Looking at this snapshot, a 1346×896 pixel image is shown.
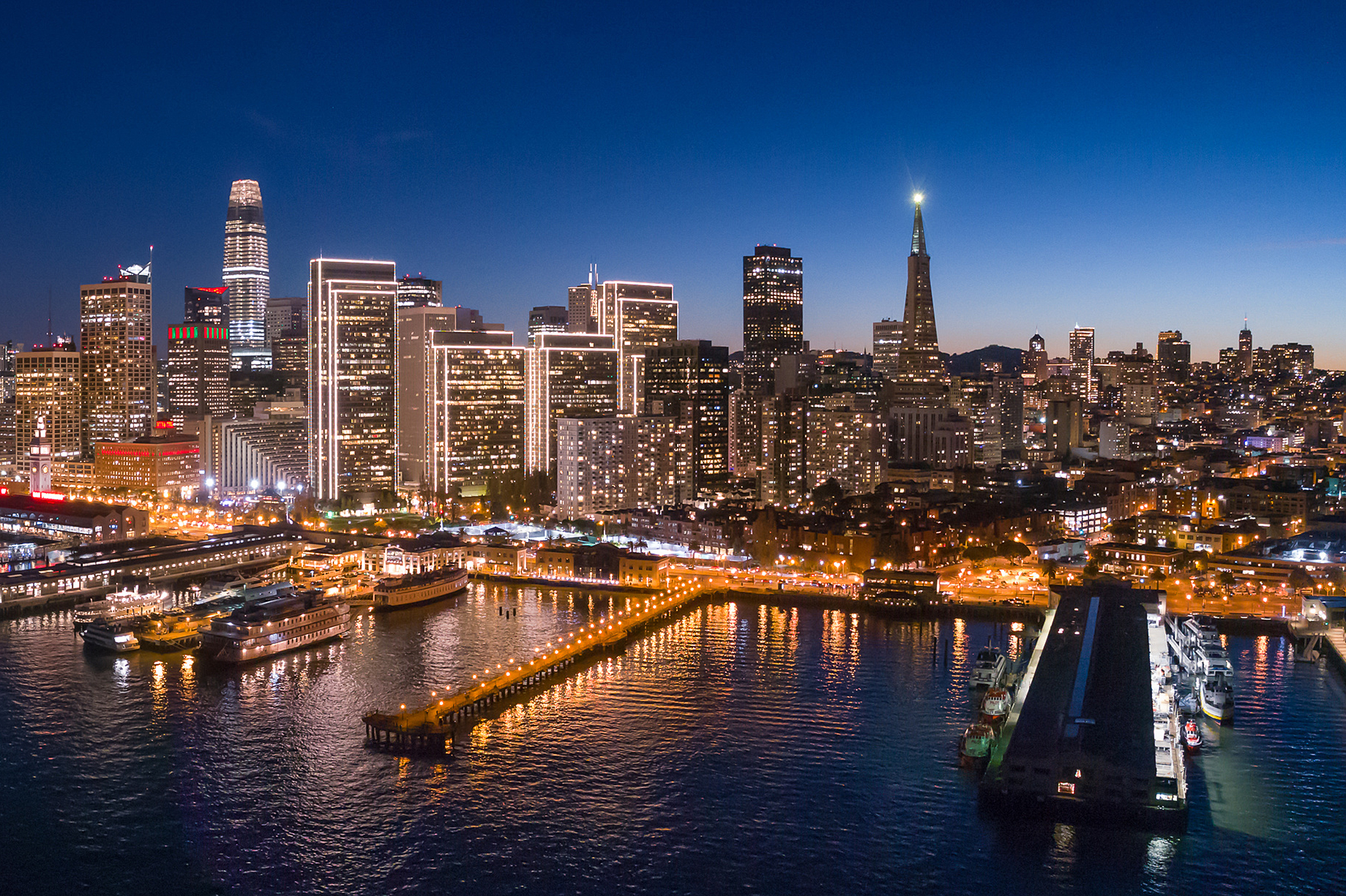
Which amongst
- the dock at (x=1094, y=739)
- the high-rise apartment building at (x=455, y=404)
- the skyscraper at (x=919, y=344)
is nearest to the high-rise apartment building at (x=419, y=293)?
the high-rise apartment building at (x=455, y=404)

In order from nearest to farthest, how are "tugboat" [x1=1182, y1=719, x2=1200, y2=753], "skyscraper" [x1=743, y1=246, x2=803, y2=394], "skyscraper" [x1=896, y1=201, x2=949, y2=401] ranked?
"tugboat" [x1=1182, y1=719, x2=1200, y2=753] → "skyscraper" [x1=896, y1=201, x2=949, y2=401] → "skyscraper" [x1=743, y1=246, x2=803, y2=394]

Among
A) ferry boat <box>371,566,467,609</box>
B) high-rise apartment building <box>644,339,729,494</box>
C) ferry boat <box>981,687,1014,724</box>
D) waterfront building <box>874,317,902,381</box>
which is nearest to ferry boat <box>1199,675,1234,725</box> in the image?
ferry boat <box>981,687,1014,724</box>

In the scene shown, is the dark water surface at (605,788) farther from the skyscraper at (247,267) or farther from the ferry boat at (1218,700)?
the skyscraper at (247,267)

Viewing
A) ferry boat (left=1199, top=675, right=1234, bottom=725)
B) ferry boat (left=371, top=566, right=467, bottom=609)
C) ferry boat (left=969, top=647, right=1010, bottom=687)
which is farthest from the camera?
ferry boat (left=371, top=566, right=467, bottom=609)

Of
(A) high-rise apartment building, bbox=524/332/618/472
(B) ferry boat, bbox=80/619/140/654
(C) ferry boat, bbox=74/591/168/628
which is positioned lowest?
(B) ferry boat, bbox=80/619/140/654

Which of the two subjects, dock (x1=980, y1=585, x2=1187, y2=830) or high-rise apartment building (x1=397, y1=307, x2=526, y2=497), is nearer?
dock (x1=980, y1=585, x2=1187, y2=830)

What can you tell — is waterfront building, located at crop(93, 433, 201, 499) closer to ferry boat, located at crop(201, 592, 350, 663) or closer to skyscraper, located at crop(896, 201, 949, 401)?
ferry boat, located at crop(201, 592, 350, 663)

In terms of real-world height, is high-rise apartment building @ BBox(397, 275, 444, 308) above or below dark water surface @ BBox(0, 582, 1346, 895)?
above

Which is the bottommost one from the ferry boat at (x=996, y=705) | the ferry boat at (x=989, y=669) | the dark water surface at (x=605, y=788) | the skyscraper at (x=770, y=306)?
the dark water surface at (x=605, y=788)
